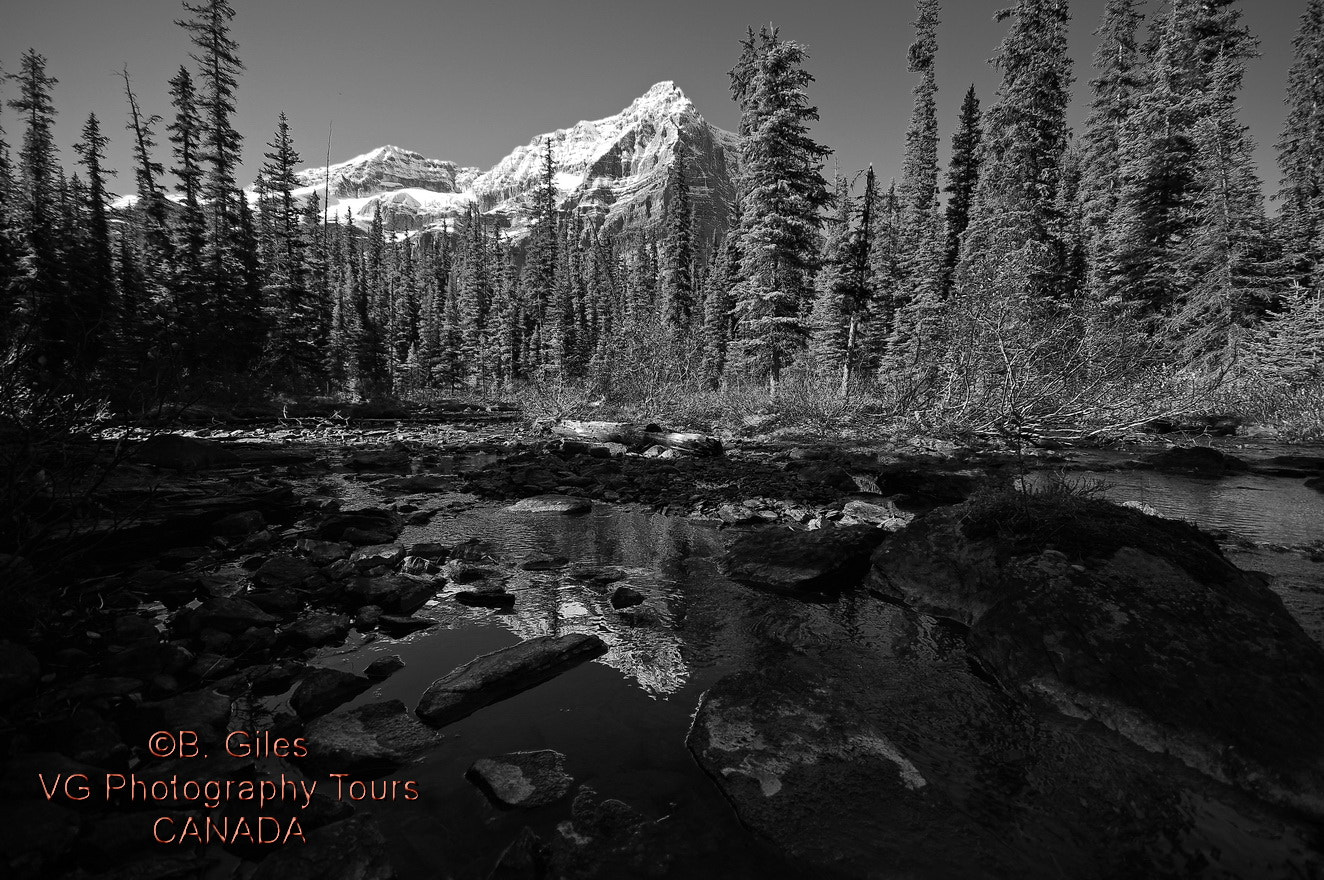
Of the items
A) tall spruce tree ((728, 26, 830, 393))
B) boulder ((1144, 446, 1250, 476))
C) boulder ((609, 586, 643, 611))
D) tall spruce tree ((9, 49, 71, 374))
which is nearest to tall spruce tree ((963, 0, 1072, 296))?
tall spruce tree ((728, 26, 830, 393))

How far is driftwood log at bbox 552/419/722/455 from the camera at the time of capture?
13.3 meters

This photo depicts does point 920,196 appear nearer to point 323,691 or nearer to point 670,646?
point 670,646

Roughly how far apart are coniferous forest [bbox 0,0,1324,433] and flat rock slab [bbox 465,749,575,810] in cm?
1070

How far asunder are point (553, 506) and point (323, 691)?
195 inches

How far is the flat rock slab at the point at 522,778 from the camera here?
227 centimetres

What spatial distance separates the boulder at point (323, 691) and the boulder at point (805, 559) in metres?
3.33

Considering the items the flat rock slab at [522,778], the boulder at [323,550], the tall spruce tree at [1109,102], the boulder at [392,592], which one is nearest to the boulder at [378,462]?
the boulder at [323,550]

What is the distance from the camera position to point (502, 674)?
3.17 m

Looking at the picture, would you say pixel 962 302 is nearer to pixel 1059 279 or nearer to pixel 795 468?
pixel 795 468

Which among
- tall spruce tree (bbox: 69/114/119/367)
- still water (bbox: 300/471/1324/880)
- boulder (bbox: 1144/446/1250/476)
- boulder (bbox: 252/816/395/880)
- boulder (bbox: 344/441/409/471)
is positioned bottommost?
still water (bbox: 300/471/1324/880)

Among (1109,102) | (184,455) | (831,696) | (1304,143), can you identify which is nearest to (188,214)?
(184,455)

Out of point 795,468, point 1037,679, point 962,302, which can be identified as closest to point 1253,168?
point 962,302

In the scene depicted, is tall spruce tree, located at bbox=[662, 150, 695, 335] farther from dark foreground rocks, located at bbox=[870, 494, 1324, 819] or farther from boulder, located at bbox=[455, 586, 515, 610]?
dark foreground rocks, located at bbox=[870, 494, 1324, 819]

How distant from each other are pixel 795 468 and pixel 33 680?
34.3ft
